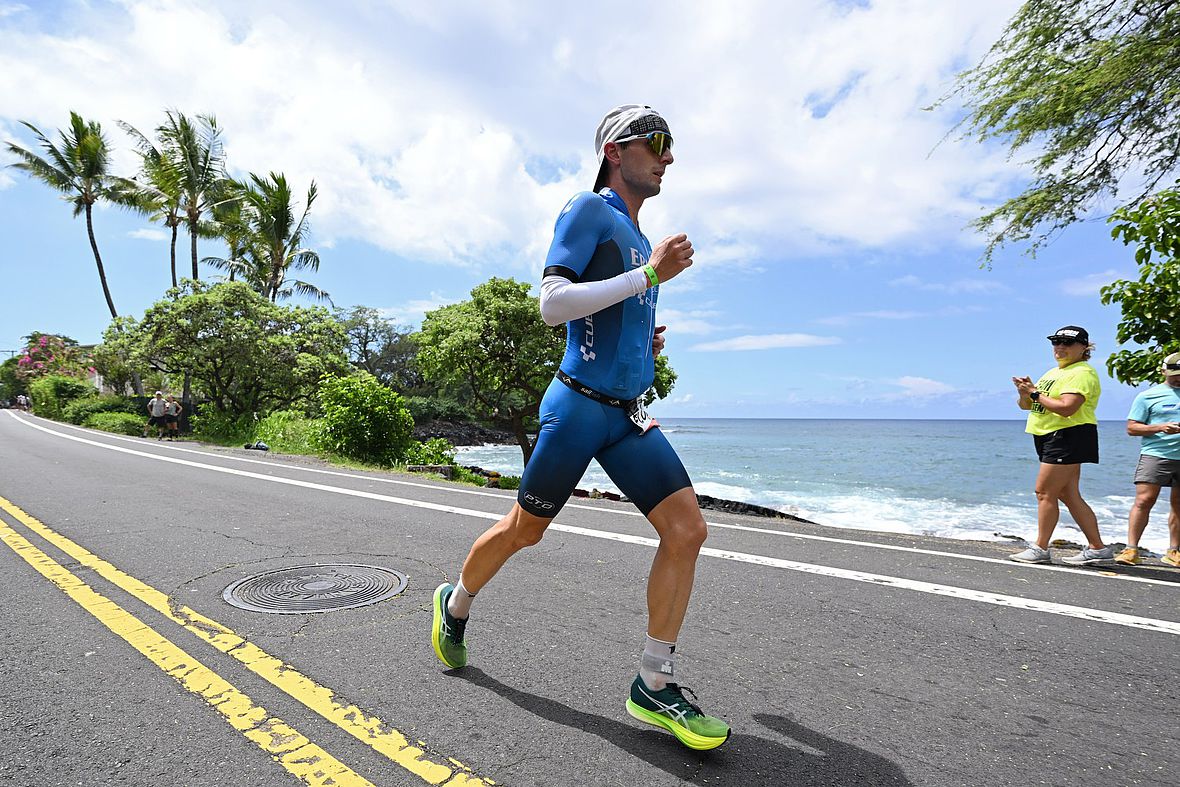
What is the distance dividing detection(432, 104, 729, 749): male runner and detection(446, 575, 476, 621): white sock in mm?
323

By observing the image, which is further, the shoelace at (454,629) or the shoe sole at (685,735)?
the shoelace at (454,629)

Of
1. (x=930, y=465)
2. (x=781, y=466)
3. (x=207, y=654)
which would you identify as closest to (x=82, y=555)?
(x=207, y=654)

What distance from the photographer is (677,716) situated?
2113 mm

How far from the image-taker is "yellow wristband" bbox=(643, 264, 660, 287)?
7.39 ft

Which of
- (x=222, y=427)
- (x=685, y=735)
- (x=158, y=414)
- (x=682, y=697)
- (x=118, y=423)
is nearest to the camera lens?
(x=685, y=735)

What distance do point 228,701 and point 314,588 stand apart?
137 centimetres

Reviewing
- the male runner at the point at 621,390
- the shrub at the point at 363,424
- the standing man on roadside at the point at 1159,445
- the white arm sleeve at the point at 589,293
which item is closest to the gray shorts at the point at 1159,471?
the standing man on roadside at the point at 1159,445

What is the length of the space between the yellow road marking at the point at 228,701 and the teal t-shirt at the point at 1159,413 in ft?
21.5

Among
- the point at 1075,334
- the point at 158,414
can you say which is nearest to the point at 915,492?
the point at 1075,334

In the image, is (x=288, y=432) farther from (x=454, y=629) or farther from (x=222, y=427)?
(x=454, y=629)

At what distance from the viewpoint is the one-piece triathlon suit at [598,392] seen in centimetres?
232

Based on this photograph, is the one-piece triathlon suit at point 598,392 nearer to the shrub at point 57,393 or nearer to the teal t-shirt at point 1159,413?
the teal t-shirt at point 1159,413

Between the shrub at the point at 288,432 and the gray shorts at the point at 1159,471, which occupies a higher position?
the gray shorts at the point at 1159,471

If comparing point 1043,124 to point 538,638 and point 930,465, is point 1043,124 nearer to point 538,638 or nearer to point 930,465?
point 538,638
